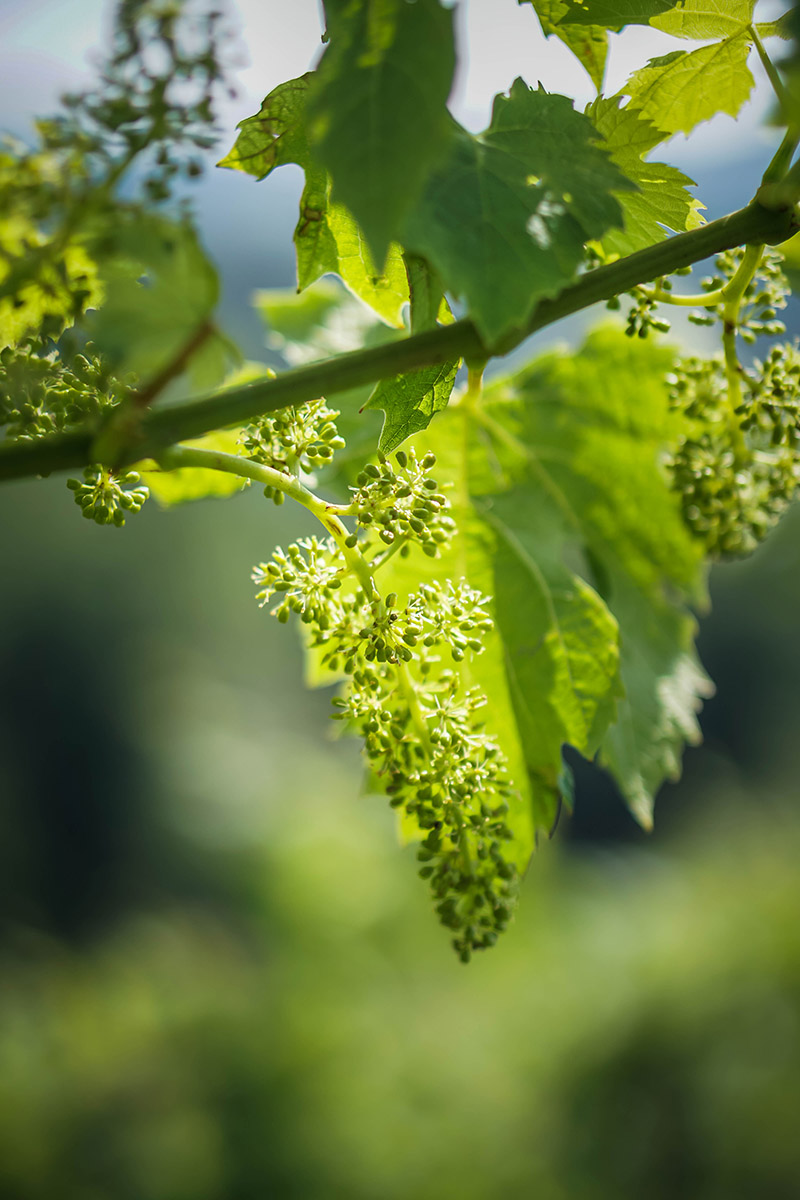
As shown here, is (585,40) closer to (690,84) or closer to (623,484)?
(690,84)

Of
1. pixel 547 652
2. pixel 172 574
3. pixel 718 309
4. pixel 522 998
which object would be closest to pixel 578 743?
pixel 547 652

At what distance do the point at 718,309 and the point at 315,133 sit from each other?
1.33 ft

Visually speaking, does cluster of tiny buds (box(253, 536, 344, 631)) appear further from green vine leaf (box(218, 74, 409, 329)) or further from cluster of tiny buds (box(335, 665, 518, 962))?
green vine leaf (box(218, 74, 409, 329))

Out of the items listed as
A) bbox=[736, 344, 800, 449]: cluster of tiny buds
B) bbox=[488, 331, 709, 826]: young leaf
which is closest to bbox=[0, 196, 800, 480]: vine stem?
bbox=[736, 344, 800, 449]: cluster of tiny buds

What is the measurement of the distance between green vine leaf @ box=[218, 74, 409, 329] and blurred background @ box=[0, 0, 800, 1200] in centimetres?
101

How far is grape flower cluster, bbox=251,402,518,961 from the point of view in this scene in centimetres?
52

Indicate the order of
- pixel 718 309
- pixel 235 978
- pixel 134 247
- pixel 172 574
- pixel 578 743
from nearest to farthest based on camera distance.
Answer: pixel 134 247, pixel 718 309, pixel 578 743, pixel 235 978, pixel 172 574

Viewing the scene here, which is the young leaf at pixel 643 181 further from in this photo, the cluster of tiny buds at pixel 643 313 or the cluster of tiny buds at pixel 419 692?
the cluster of tiny buds at pixel 419 692

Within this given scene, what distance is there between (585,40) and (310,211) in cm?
22

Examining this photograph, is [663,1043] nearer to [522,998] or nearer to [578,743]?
[522,998]

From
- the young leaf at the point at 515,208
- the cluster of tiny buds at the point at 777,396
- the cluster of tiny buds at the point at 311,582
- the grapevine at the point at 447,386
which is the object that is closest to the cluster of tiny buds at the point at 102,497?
the grapevine at the point at 447,386

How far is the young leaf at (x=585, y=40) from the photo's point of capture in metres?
0.53

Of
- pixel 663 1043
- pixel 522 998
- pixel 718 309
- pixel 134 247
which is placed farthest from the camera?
pixel 522 998

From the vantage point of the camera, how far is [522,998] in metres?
4.09
